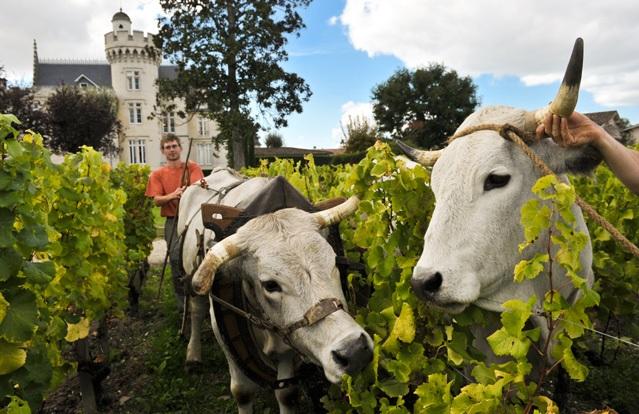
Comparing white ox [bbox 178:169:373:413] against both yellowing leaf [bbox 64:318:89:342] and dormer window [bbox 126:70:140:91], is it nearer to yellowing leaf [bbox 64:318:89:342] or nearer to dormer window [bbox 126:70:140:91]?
yellowing leaf [bbox 64:318:89:342]

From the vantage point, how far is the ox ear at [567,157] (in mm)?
2193

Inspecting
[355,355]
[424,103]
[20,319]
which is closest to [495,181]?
[355,355]

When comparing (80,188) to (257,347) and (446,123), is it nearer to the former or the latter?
(257,347)

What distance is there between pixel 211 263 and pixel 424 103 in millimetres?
50560

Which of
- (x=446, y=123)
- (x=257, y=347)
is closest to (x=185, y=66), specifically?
(x=446, y=123)

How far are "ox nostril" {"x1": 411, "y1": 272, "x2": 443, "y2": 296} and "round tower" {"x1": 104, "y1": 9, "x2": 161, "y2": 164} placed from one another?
66.5m

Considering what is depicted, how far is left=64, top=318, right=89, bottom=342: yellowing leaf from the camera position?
3.88 meters

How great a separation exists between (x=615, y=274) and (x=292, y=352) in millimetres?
2587

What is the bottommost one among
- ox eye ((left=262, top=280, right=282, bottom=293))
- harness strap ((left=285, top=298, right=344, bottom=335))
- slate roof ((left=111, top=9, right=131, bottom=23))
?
harness strap ((left=285, top=298, right=344, bottom=335))

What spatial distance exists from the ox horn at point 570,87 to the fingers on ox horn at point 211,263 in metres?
1.79

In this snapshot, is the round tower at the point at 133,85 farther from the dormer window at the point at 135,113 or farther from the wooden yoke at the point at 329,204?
the wooden yoke at the point at 329,204

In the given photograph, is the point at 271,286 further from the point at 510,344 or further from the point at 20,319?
the point at 510,344

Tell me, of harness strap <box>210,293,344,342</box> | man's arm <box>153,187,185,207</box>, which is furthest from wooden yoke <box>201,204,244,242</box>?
man's arm <box>153,187,185,207</box>

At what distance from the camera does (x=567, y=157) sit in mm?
2209
